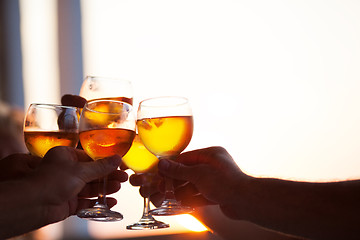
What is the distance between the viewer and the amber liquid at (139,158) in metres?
1.47

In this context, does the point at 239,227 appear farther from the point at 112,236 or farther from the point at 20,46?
the point at 20,46

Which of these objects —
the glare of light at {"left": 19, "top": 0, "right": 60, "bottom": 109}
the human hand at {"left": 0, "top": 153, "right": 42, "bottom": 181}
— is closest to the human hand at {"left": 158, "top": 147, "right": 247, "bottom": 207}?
the human hand at {"left": 0, "top": 153, "right": 42, "bottom": 181}

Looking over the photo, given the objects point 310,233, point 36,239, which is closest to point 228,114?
point 36,239

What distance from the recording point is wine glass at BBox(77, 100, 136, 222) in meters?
1.25

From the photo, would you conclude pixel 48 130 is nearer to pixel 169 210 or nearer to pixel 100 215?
Result: pixel 100 215

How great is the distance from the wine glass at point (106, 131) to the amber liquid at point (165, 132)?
0.04 meters

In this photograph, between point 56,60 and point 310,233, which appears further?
point 56,60

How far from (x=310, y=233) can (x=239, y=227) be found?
688 millimetres

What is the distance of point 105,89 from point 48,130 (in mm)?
311

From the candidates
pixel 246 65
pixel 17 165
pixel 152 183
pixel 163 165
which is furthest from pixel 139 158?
pixel 246 65

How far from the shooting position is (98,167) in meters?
1.19

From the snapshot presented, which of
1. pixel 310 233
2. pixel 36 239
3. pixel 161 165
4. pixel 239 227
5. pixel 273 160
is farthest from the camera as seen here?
pixel 273 160

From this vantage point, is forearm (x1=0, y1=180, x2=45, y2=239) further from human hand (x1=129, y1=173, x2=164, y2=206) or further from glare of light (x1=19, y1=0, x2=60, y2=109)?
glare of light (x1=19, y1=0, x2=60, y2=109)

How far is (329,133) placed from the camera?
4.28 meters
